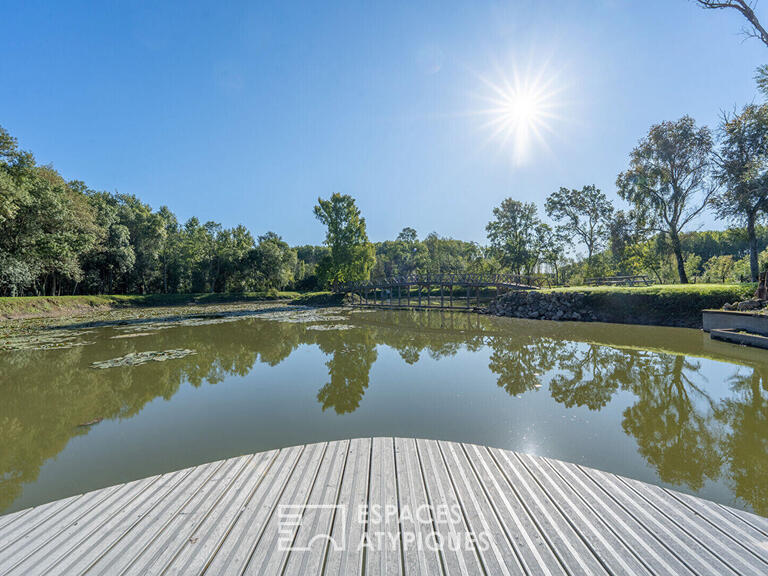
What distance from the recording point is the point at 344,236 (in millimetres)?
36344

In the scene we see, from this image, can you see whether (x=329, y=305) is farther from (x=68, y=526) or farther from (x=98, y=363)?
(x=68, y=526)

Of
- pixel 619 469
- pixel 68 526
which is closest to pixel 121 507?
pixel 68 526

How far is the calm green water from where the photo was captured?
3893 millimetres

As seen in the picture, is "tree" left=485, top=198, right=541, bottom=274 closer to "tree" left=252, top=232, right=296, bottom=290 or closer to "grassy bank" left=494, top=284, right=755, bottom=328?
"grassy bank" left=494, top=284, right=755, bottom=328

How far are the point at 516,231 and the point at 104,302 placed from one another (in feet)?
142

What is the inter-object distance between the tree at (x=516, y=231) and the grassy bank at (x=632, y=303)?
1556 centimetres

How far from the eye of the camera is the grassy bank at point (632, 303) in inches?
582

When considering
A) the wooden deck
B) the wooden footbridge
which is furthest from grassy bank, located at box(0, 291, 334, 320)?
the wooden deck

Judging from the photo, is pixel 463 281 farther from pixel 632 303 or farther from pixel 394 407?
pixel 394 407

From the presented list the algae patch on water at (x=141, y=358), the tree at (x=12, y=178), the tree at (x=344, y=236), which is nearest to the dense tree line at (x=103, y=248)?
Answer: the tree at (x=12, y=178)

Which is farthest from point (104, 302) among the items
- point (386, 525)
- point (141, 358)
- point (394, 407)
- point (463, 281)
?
point (386, 525)

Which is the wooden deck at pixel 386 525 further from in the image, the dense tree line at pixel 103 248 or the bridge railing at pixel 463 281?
the bridge railing at pixel 463 281

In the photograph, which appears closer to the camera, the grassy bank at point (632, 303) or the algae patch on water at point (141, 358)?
the algae patch on water at point (141, 358)

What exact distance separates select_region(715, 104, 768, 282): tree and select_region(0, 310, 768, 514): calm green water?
1075cm
